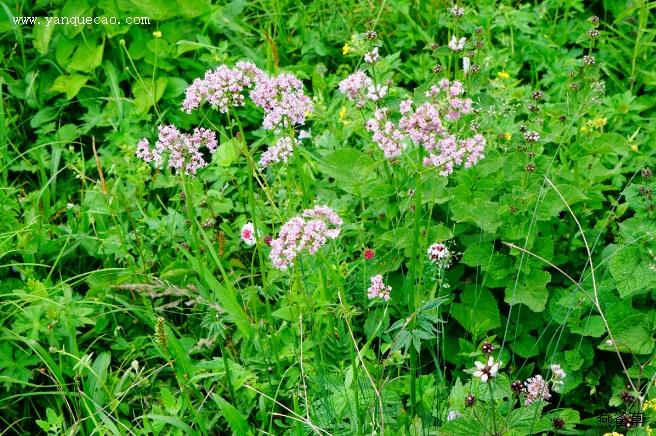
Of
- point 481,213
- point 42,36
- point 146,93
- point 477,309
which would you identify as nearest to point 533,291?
point 477,309

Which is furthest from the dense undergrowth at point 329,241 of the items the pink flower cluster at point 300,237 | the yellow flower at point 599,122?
the yellow flower at point 599,122

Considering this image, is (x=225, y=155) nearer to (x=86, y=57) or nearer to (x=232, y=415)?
(x=86, y=57)

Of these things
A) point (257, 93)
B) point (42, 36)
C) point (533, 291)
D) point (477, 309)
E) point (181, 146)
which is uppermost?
point (257, 93)

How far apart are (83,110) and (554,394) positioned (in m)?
2.72

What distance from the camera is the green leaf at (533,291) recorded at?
2.63 metres

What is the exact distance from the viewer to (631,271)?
97.0 inches

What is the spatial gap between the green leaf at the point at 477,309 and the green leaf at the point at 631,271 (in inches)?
17.3

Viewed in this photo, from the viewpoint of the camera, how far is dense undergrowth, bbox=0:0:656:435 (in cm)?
223

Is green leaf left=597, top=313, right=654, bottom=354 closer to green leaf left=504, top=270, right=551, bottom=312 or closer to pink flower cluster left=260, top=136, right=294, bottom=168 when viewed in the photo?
green leaf left=504, top=270, right=551, bottom=312

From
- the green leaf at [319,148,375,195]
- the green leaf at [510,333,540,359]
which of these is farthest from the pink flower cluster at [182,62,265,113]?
the green leaf at [510,333,540,359]

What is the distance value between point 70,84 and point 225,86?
198 centimetres

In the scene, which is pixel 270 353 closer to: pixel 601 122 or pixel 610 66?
pixel 601 122

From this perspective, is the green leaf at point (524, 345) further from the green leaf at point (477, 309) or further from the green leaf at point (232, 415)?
the green leaf at point (232, 415)

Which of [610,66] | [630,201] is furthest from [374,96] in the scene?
[610,66]
